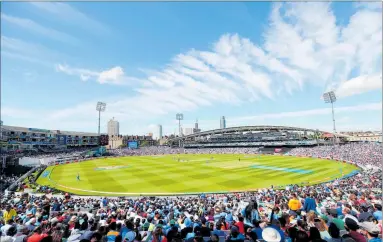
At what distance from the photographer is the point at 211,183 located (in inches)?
1304

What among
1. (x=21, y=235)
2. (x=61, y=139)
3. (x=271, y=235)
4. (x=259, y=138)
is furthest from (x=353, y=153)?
(x=61, y=139)

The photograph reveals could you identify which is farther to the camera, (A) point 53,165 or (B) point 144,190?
(A) point 53,165

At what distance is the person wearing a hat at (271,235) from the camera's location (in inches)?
227

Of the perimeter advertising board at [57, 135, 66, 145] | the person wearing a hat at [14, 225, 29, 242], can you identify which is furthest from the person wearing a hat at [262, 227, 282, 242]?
the perimeter advertising board at [57, 135, 66, 145]

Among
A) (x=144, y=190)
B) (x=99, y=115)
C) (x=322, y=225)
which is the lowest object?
(x=144, y=190)

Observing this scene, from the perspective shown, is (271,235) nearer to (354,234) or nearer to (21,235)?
(354,234)

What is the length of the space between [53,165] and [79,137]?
65.8 m

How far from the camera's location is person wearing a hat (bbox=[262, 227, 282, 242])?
227 inches

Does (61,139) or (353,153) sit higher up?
(61,139)

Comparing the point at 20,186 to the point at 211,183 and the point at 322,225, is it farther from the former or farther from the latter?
the point at 322,225

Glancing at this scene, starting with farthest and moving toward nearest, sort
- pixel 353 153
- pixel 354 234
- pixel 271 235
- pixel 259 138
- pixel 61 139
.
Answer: pixel 61 139, pixel 259 138, pixel 353 153, pixel 271 235, pixel 354 234

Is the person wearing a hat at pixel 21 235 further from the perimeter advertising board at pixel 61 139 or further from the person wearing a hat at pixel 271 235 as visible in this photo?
the perimeter advertising board at pixel 61 139

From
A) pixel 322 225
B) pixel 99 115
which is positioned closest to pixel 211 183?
pixel 322 225

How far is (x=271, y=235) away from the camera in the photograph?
5902mm
